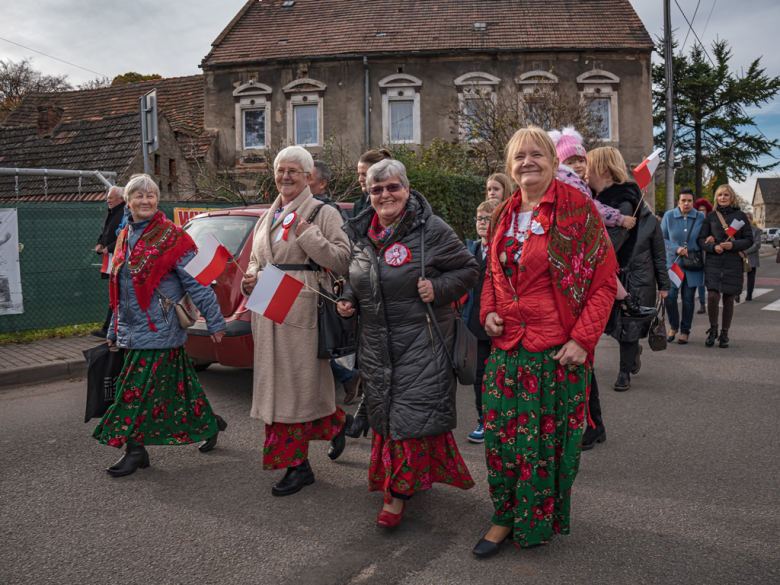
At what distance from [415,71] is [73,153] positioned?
1240cm

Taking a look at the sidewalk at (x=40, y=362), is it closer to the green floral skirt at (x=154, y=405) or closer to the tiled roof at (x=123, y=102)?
the green floral skirt at (x=154, y=405)

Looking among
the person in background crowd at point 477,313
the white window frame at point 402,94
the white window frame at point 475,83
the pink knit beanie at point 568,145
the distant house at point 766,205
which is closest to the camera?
the pink knit beanie at point 568,145

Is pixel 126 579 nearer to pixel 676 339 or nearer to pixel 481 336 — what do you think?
pixel 481 336

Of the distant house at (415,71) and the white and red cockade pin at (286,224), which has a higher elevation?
the distant house at (415,71)

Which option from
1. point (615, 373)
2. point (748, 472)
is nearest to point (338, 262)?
point (748, 472)

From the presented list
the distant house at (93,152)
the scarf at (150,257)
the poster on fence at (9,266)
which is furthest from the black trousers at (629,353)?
the distant house at (93,152)

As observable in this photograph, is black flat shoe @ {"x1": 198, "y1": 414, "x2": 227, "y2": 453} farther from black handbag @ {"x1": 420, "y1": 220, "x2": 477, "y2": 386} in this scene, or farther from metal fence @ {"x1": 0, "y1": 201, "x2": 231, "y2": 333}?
metal fence @ {"x1": 0, "y1": 201, "x2": 231, "y2": 333}

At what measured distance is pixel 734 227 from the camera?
8.54m

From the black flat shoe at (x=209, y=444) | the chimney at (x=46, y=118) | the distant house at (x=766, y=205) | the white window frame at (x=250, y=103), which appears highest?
the distant house at (x=766, y=205)

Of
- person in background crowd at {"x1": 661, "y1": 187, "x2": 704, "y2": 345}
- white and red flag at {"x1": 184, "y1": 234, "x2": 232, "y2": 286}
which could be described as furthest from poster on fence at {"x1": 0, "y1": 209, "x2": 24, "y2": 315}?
person in background crowd at {"x1": 661, "y1": 187, "x2": 704, "y2": 345}

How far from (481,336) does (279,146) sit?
49.8 feet

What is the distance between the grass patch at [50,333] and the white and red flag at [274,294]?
659 cm

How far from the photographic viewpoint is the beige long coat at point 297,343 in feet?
12.7

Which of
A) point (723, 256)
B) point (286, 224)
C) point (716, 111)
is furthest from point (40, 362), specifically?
point (716, 111)
